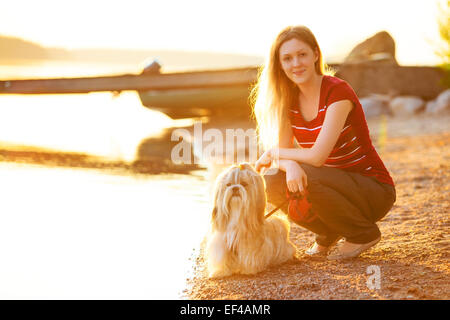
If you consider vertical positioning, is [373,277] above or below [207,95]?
below

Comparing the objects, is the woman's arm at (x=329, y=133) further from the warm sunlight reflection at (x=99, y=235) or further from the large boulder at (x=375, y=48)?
the large boulder at (x=375, y=48)

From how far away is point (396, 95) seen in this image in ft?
47.0

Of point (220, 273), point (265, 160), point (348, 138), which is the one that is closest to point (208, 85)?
point (265, 160)

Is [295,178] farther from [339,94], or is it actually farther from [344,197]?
[339,94]

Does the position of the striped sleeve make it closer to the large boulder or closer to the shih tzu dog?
the shih tzu dog

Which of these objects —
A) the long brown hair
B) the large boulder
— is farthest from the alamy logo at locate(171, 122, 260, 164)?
the large boulder

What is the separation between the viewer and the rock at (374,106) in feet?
43.7

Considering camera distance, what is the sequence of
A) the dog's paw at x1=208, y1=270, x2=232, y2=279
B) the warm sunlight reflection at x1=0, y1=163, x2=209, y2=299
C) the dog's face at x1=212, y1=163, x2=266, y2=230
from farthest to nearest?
the warm sunlight reflection at x1=0, y1=163, x2=209, y2=299 → the dog's paw at x1=208, y1=270, x2=232, y2=279 → the dog's face at x1=212, y1=163, x2=266, y2=230

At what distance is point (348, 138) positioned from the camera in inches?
131

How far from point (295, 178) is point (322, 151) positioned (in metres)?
0.24

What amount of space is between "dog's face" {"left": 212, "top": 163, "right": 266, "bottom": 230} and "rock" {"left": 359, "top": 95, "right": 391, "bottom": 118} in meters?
10.7

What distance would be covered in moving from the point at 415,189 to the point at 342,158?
2.34 meters

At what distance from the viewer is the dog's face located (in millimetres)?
2980
